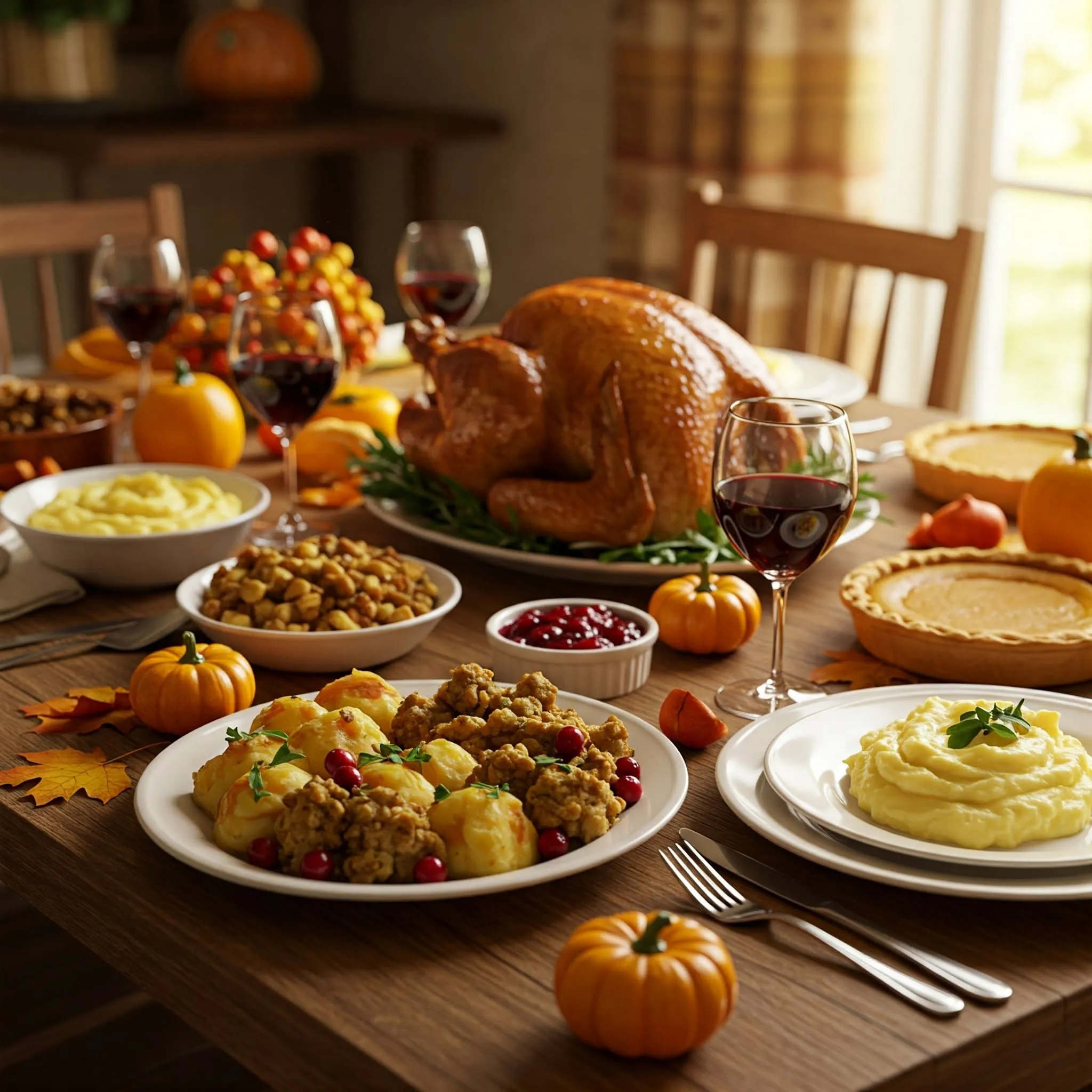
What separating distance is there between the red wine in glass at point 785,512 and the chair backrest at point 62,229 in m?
1.67

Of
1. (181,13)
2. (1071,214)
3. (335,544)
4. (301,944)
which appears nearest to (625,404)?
(335,544)

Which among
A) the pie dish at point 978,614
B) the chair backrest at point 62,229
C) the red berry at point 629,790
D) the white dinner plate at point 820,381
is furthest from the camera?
the chair backrest at point 62,229

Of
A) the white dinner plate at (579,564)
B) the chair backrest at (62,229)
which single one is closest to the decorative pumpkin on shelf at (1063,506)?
the white dinner plate at (579,564)

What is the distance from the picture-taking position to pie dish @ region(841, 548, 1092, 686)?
128 cm

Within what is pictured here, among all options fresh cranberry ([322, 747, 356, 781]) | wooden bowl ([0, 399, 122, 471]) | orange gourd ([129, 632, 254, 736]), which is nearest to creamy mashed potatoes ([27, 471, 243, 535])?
wooden bowl ([0, 399, 122, 471])

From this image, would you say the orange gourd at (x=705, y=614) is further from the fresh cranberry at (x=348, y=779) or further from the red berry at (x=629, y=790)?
the fresh cranberry at (x=348, y=779)

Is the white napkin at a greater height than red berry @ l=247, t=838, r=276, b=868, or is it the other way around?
red berry @ l=247, t=838, r=276, b=868

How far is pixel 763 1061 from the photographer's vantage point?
0.79 m

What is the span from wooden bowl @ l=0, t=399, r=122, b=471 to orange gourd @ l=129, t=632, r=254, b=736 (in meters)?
0.68

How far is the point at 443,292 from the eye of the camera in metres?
2.21

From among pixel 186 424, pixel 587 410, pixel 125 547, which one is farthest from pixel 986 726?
pixel 186 424

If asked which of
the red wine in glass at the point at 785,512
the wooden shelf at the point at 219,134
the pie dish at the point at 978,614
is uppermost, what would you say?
the wooden shelf at the point at 219,134

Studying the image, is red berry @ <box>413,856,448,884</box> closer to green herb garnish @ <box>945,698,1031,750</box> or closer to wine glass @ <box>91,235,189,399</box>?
green herb garnish @ <box>945,698,1031,750</box>

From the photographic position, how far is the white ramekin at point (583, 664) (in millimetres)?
1254
